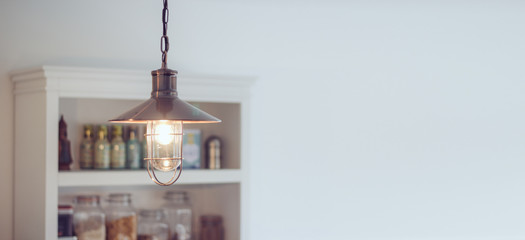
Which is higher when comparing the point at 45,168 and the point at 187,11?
the point at 187,11

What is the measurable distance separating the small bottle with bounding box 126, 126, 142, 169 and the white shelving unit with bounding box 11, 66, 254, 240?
4.2 inches

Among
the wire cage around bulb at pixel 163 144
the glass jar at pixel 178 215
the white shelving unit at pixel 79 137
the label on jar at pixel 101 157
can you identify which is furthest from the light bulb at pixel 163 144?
the glass jar at pixel 178 215

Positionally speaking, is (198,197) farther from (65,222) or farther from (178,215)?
(65,222)

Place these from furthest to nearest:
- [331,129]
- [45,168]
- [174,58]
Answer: [331,129] < [174,58] < [45,168]

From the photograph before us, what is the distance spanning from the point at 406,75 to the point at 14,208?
2060 millimetres

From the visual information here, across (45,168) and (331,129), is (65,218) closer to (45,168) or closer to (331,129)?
(45,168)

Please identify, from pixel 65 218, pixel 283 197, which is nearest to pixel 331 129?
pixel 283 197

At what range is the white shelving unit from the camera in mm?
2879

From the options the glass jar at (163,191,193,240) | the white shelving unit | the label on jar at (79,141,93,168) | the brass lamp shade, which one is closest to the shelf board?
the white shelving unit

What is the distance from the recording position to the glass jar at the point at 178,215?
3205 mm

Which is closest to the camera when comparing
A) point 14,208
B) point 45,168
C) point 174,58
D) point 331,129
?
point 45,168

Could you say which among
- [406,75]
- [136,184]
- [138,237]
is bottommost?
[138,237]

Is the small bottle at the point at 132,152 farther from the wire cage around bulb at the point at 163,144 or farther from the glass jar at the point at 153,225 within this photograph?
the wire cage around bulb at the point at 163,144

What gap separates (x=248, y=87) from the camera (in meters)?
3.20
